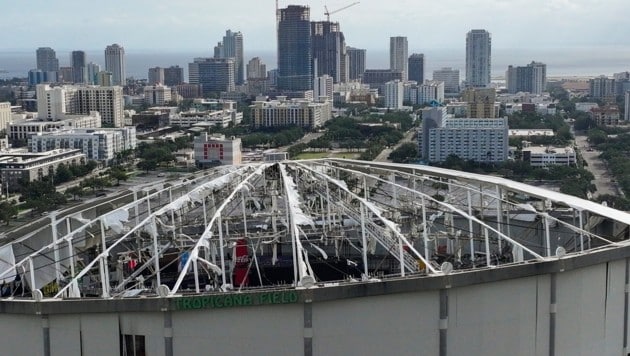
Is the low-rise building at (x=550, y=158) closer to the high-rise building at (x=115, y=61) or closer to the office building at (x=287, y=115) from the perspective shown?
the office building at (x=287, y=115)

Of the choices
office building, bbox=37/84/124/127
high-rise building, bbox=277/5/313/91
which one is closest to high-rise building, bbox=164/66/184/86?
high-rise building, bbox=277/5/313/91

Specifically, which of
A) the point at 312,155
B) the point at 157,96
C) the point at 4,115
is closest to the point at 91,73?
the point at 157,96

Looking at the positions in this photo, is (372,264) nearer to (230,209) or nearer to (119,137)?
(230,209)

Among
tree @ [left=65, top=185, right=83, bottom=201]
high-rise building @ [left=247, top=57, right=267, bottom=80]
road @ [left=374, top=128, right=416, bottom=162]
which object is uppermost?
high-rise building @ [left=247, top=57, right=267, bottom=80]

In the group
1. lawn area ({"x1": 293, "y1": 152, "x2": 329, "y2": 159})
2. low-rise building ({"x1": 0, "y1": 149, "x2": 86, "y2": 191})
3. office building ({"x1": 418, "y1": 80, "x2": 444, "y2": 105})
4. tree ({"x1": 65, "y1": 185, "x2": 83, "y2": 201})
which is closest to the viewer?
tree ({"x1": 65, "y1": 185, "x2": 83, "y2": 201})

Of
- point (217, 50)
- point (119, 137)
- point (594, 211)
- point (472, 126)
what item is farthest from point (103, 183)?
point (217, 50)

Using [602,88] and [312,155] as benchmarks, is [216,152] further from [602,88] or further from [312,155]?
[602,88]

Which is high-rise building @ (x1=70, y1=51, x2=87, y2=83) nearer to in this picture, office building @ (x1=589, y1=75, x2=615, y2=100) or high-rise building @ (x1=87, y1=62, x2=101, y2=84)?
high-rise building @ (x1=87, y1=62, x2=101, y2=84)
